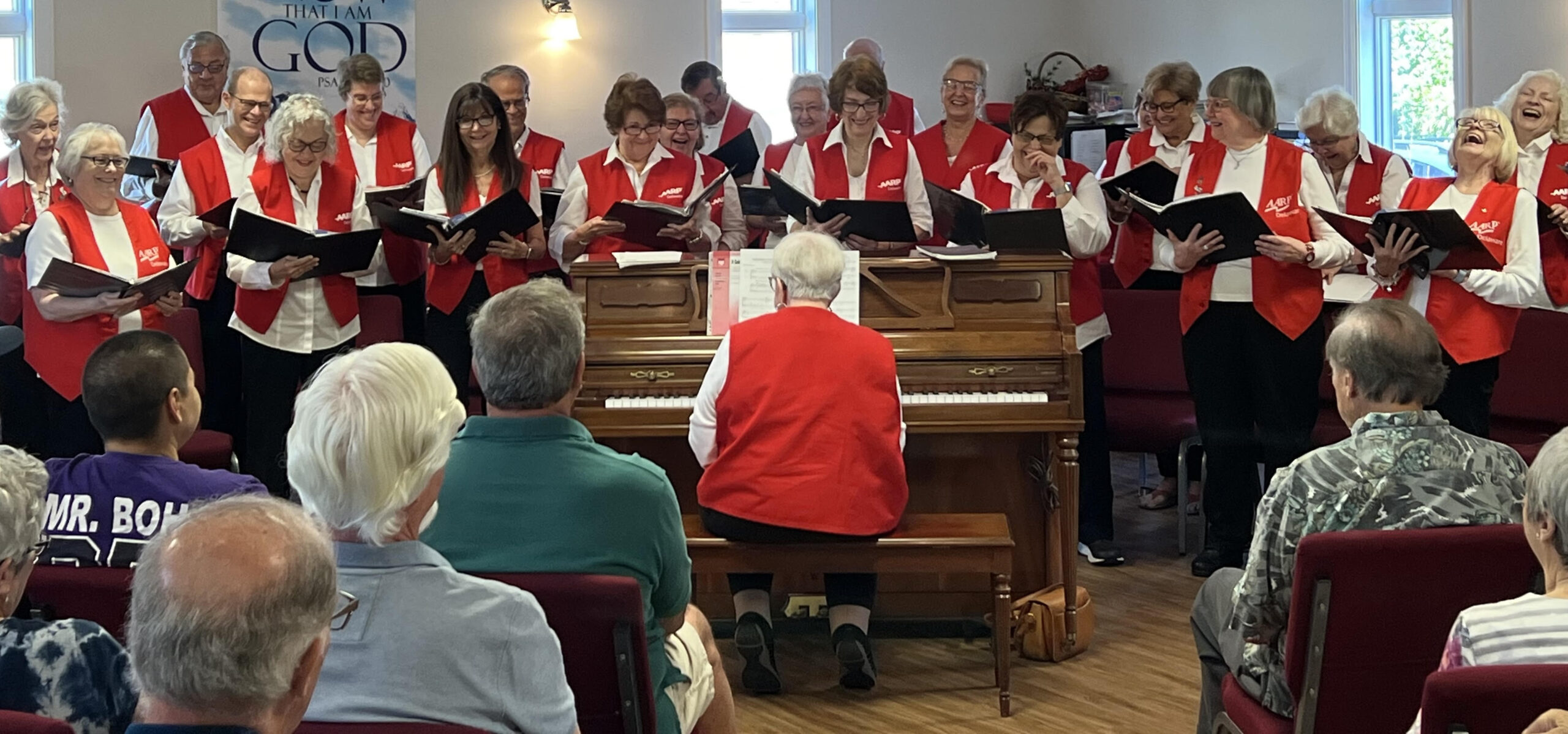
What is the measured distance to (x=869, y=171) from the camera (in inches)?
195

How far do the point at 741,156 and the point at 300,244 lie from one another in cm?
180

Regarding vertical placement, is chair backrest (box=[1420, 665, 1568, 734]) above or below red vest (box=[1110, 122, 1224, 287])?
below

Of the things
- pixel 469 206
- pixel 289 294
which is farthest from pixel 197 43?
pixel 469 206

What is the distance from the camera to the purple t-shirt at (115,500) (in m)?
2.42

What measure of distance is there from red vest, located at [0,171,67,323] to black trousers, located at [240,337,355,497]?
2.72 ft

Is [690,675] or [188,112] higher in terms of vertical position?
[188,112]

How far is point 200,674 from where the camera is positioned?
1222 millimetres

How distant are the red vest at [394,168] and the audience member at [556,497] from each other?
2715 millimetres

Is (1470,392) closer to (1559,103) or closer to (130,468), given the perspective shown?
(1559,103)

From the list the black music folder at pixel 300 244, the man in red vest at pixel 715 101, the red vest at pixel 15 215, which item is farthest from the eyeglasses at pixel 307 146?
the man in red vest at pixel 715 101

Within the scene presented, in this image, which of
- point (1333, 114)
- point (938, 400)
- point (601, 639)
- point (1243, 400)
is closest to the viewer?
point (601, 639)

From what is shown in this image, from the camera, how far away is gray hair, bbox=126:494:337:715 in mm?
1223

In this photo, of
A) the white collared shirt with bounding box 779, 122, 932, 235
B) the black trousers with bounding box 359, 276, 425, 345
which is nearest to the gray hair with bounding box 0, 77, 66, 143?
the black trousers with bounding box 359, 276, 425, 345

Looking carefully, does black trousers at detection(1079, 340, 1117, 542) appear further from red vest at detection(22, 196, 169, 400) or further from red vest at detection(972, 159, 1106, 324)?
red vest at detection(22, 196, 169, 400)
